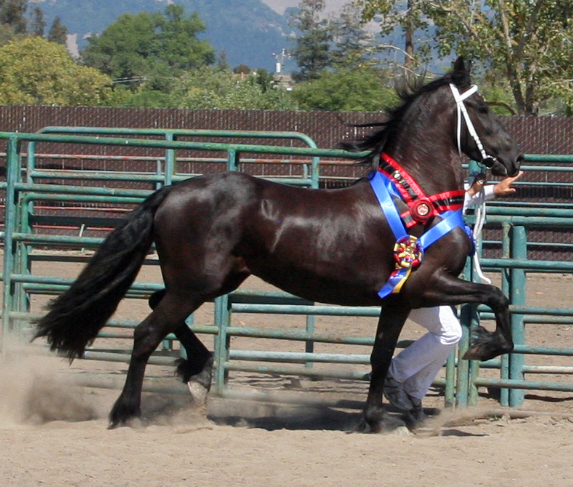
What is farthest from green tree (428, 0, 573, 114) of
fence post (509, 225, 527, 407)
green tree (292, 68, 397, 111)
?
fence post (509, 225, 527, 407)

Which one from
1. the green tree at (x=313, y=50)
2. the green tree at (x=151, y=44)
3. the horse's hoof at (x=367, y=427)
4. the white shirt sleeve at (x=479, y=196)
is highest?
the green tree at (x=151, y=44)

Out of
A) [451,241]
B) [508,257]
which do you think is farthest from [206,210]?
[508,257]

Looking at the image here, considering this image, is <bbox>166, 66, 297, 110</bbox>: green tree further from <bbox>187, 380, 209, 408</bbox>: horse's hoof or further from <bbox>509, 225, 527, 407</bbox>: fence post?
<bbox>187, 380, 209, 408</bbox>: horse's hoof

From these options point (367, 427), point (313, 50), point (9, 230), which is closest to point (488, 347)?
point (367, 427)

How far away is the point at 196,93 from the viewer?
26.5 metres

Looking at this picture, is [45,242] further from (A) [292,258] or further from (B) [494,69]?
(B) [494,69]

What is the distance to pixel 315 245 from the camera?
5.20m

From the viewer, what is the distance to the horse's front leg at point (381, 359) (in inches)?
212

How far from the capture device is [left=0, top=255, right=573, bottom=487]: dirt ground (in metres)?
4.36

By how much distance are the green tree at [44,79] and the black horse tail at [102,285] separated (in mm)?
26362

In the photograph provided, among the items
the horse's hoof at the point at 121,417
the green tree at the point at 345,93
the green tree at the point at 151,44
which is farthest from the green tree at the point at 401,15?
the green tree at the point at 151,44

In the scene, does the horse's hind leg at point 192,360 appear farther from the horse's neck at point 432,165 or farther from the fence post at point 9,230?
the horse's neck at point 432,165

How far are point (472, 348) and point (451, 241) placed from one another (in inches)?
25.6

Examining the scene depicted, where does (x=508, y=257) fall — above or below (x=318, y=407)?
above
